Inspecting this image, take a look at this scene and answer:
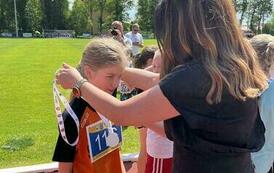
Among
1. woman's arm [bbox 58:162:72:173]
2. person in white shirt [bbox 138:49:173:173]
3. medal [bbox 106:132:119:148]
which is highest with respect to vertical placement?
medal [bbox 106:132:119:148]

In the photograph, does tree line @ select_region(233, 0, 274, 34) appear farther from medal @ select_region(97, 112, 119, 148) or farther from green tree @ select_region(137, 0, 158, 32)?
medal @ select_region(97, 112, 119, 148)

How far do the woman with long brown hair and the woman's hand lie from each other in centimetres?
28

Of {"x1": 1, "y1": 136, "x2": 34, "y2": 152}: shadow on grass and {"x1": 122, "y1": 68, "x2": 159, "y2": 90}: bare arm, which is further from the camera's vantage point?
{"x1": 1, "y1": 136, "x2": 34, "y2": 152}: shadow on grass

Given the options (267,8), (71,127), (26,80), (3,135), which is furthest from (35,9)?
(71,127)

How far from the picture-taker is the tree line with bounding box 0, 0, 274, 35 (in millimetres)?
86250

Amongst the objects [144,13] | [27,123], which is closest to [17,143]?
[27,123]

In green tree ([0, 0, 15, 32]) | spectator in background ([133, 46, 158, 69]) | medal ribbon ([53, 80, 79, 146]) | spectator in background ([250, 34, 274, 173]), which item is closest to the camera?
medal ribbon ([53, 80, 79, 146])

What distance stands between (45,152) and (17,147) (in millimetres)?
567

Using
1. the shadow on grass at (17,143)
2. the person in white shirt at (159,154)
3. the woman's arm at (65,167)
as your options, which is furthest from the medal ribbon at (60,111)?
the shadow on grass at (17,143)

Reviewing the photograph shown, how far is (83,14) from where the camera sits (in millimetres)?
90375

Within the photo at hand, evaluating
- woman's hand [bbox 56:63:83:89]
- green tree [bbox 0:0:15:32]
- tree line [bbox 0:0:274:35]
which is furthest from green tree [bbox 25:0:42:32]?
woman's hand [bbox 56:63:83:89]

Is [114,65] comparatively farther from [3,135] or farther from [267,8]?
[267,8]

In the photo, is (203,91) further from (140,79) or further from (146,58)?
(146,58)

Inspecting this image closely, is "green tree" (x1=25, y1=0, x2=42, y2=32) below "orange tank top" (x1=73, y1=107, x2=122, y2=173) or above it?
below
